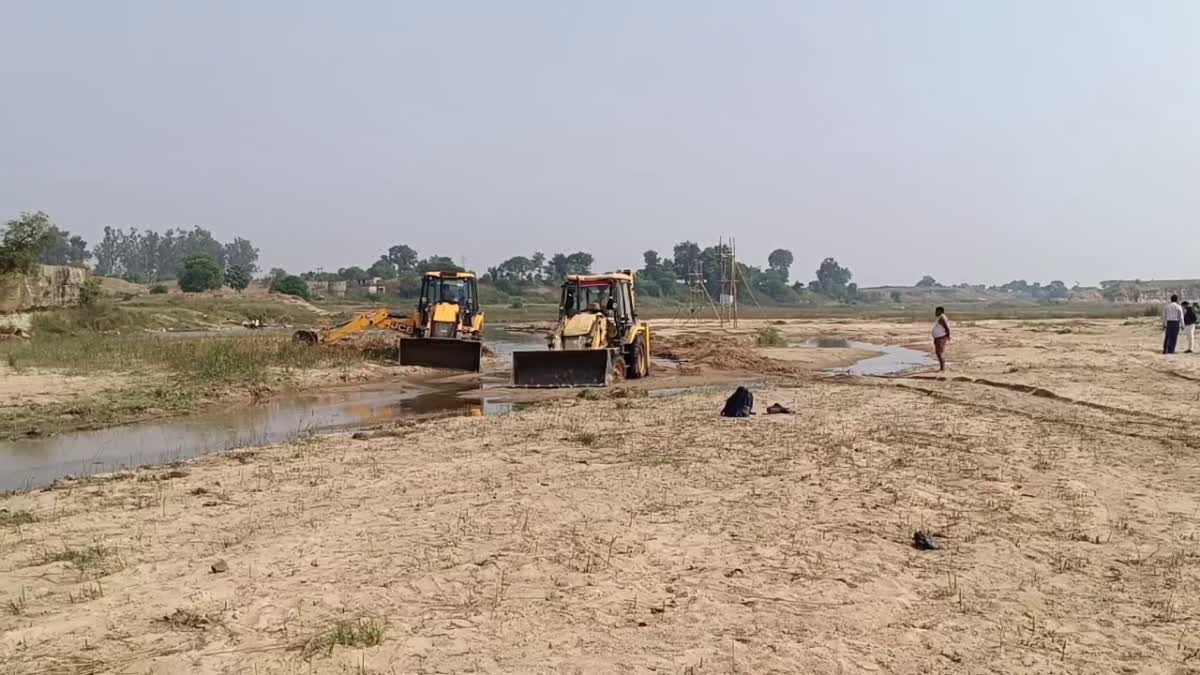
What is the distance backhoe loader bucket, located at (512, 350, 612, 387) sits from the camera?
1791 cm


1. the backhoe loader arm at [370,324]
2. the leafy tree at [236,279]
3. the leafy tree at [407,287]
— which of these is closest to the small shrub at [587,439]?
the backhoe loader arm at [370,324]

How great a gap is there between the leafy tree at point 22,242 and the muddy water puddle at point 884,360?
28853mm

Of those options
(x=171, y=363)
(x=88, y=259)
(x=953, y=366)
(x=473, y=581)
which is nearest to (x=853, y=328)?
(x=953, y=366)

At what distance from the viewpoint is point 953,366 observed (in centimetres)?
2231

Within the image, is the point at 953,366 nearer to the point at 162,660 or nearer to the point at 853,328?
the point at 162,660

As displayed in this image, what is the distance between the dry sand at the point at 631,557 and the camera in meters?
4.46

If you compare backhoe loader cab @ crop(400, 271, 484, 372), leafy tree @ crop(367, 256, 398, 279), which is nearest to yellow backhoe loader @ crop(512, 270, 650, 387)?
backhoe loader cab @ crop(400, 271, 484, 372)

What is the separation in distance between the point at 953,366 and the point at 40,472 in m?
19.9

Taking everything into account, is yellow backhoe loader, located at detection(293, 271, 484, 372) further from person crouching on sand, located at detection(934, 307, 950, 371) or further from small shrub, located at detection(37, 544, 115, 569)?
small shrub, located at detection(37, 544, 115, 569)

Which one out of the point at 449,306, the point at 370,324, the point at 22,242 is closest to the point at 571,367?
the point at 449,306

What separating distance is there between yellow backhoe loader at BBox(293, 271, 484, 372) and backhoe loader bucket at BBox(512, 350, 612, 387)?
356 cm

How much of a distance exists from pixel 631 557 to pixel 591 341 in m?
12.5

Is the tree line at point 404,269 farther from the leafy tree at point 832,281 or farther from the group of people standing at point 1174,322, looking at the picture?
the group of people standing at point 1174,322

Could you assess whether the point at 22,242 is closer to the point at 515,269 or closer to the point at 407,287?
the point at 407,287
